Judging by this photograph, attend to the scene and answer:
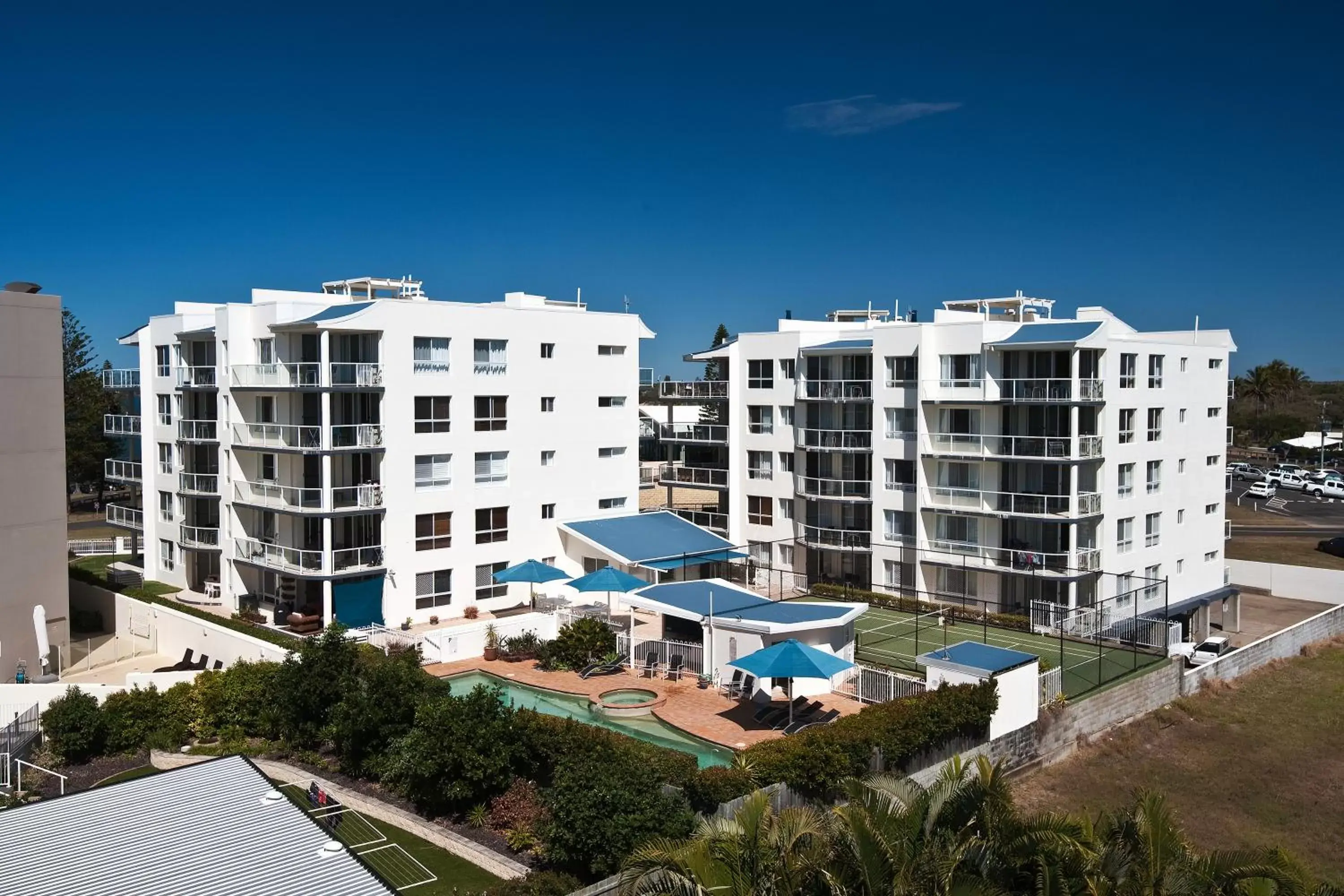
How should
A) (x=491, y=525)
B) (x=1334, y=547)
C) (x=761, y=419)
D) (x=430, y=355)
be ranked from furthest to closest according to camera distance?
(x=1334, y=547)
(x=761, y=419)
(x=491, y=525)
(x=430, y=355)

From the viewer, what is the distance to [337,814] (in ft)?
80.0

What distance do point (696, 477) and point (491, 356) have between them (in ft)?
49.1

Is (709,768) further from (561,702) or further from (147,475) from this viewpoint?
(147,475)

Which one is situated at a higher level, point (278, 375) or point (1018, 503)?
point (278, 375)

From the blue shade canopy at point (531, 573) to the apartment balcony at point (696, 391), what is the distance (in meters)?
15.3

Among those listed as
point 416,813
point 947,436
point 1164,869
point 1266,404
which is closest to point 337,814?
point 416,813

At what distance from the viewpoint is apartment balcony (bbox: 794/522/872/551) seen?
48094 mm

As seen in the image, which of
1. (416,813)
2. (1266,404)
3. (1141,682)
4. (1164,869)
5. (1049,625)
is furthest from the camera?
(1266,404)

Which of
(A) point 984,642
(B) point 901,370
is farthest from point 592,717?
(B) point 901,370

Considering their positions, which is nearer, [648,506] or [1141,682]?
[1141,682]

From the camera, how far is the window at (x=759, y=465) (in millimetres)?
52875

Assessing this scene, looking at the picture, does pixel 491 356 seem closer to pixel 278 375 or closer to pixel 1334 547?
pixel 278 375

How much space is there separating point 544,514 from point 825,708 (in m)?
19.2

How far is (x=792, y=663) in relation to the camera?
91.5 ft
